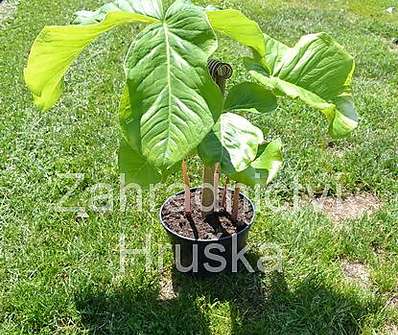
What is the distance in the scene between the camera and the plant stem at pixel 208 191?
2215 millimetres

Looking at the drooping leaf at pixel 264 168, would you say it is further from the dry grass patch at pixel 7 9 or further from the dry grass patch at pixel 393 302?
the dry grass patch at pixel 7 9

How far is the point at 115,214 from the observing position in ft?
9.04

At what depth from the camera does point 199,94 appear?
1.46m

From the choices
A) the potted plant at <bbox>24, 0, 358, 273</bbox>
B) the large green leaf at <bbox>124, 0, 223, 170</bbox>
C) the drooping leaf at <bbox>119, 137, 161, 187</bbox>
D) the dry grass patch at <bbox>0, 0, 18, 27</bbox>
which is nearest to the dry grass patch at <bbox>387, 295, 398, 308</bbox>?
the potted plant at <bbox>24, 0, 358, 273</bbox>

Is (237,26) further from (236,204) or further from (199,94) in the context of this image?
(236,204)

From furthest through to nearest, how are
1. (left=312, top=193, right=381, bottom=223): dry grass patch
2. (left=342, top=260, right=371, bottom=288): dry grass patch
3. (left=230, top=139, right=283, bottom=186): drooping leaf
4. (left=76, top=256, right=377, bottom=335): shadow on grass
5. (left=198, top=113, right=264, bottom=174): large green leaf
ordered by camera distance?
(left=312, top=193, right=381, bottom=223): dry grass patch < (left=342, top=260, right=371, bottom=288): dry grass patch < (left=76, top=256, right=377, bottom=335): shadow on grass < (left=230, top=139, right=283, bottom=186): drooping leaf < (left=198, top=113, right=264, bottom=174): large green leaf

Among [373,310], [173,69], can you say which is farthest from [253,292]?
[173,69]

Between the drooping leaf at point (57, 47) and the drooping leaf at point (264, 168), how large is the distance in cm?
58

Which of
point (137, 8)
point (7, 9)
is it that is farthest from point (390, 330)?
point (7, 9)

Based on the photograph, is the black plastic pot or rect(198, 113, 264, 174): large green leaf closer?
rect(198, 113, 264, 174): large green leaf

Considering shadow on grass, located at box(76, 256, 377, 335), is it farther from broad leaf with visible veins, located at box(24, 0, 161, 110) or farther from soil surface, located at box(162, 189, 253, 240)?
broad leaf with visible veins, located at box(24, 0, 161, 110)

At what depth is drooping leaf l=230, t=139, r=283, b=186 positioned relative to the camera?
1831 mm

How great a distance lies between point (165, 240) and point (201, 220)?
0.99 ft

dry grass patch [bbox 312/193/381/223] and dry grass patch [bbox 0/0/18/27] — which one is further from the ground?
dry grass patch [bbox 312/193/381/223]
